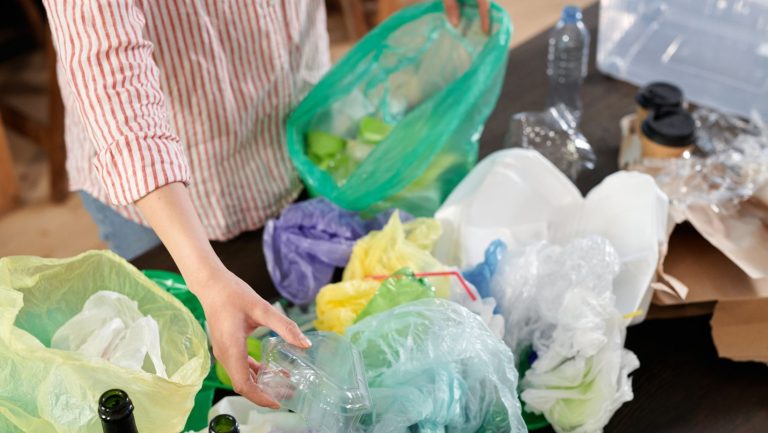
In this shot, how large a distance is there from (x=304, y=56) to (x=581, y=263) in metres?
0.51

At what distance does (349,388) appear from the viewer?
0.79 meters

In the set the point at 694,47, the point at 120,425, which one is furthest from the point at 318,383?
the point at 694,47

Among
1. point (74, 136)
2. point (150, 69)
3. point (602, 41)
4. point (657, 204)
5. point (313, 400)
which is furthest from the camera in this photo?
point (602, 41)

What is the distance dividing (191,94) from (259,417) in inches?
18.8

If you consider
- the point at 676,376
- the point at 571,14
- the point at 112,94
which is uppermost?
the point at 112,94

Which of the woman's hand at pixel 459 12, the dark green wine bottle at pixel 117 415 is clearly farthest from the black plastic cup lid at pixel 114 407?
the woman's hand at pixel 459 12

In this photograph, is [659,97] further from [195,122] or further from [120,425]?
[120,425]

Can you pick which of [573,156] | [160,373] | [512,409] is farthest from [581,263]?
[160,373]

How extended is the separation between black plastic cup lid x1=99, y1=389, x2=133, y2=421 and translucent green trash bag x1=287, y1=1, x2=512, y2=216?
56 cm

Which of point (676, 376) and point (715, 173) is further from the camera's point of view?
point (715, 173)

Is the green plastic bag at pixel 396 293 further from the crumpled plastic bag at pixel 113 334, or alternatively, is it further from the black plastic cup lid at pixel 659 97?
the black plastic cup lid at pixel 659 97

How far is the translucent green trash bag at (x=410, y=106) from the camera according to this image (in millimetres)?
1183

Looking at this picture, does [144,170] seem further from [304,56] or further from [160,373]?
[304,56]

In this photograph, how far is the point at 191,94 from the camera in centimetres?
114
